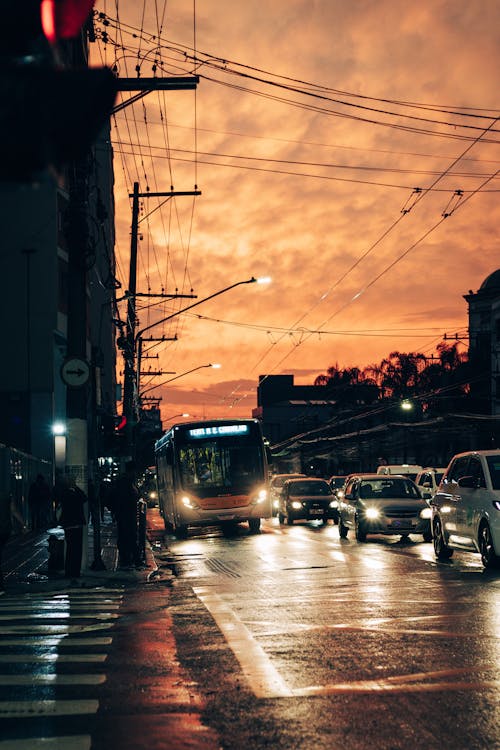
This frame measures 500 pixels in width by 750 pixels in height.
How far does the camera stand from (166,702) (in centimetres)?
779

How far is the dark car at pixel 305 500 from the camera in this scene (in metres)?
40.1

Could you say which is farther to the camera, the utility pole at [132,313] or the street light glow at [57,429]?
the street light glow at [57,429]

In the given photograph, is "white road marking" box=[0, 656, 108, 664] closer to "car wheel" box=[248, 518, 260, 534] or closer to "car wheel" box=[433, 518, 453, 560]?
"car wheel" box=[433, 518, 453, 560]

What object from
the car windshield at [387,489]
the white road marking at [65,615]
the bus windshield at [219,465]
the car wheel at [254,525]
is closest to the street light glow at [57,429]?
the bus windshield at [219,465]

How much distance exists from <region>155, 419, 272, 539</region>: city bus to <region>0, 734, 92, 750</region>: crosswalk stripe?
88.5 feet

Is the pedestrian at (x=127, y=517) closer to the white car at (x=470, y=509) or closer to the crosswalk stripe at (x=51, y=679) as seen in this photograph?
the white car at (x=470, y=509)

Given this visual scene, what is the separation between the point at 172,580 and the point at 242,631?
24.2 ft

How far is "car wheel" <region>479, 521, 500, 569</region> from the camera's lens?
59.6 feet

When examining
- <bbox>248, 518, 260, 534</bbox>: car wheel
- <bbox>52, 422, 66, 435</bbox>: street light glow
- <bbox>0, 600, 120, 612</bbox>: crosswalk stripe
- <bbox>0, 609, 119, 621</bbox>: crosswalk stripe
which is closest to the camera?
<bbox>0, 609, 119, 621</bbox>: crosswalk stripe

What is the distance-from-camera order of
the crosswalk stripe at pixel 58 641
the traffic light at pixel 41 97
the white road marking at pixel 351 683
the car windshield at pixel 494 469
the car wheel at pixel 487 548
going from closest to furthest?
the traffic light at pixel 41 97 → the white road marking at pixel 351 683 → the crosswalk stripe at pixel 58 641 → the car wheel at pixel 487 548 → the car windshield at pixel 494 469

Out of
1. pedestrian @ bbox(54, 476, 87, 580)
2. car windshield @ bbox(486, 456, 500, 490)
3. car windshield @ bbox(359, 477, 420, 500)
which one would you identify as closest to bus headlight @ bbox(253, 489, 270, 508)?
car windshield @ bbox(359, 477, 420, 500)

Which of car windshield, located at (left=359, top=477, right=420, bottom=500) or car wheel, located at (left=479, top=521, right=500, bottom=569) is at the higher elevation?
car windshield, located at (left=359, top=477, right=420, bottom=500)

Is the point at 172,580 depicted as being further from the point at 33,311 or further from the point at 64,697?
the point at 33,311

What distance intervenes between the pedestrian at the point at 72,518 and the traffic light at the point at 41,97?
14.7m
